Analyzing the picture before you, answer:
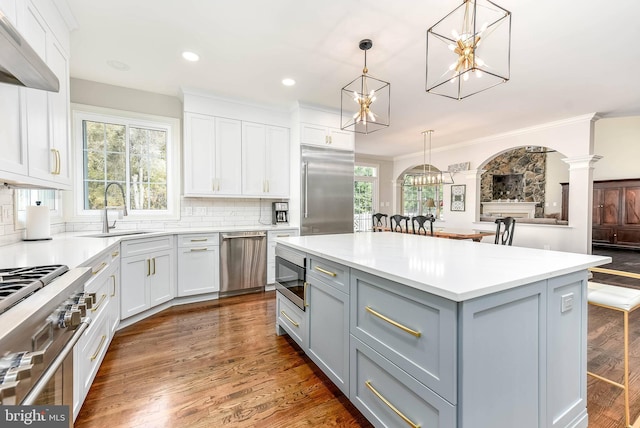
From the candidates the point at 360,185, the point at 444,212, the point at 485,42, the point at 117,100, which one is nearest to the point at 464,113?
the point at 485,42

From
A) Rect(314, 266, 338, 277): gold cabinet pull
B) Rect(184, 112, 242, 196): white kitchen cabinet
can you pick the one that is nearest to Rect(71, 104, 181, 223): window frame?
Rect(184, 112, 242, 196): white kitchen cabinet

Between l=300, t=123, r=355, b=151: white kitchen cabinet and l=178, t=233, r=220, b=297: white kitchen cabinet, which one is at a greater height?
l=300, t=123, r=355, b=151: white kitchen cabinet

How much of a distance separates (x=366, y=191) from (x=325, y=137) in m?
4.14

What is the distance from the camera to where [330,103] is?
4.04 meters

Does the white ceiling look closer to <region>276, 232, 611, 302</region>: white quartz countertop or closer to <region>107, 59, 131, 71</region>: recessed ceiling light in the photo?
<region>107, 59, 131, 71</region>: recessed ceiling light

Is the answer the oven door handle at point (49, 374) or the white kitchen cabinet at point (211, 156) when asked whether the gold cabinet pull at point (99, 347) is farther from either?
the white kitchen cabinet at point (211, 156)

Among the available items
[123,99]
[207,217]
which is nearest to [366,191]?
[207,217]

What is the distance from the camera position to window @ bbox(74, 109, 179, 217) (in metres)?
3.33

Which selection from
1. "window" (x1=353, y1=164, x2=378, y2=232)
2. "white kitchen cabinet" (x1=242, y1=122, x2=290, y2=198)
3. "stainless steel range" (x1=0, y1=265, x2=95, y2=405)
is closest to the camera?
"stainless steel range" (x1=0, y1=265, x2=95, y2=405)

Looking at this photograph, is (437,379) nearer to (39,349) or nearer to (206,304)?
(39,349)

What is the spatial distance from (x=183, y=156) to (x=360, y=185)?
5.29 meters

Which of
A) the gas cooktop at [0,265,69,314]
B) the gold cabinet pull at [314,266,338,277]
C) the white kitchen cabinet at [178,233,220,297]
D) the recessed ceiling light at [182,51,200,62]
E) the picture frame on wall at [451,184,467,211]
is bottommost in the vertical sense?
the white kitchen cabinet at [178,233,220,297]

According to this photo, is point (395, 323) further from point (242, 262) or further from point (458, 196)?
point (458, 196)

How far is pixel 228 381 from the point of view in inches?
73.5
